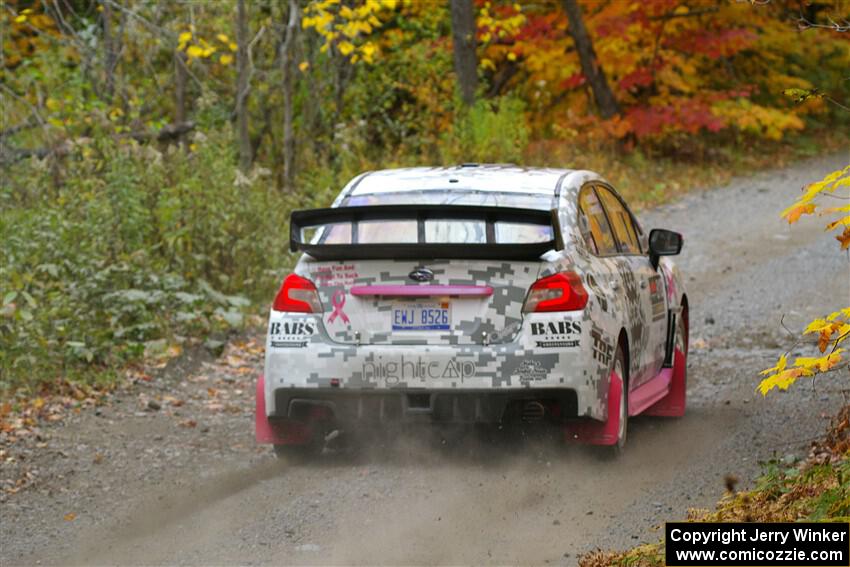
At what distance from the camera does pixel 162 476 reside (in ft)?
28.7

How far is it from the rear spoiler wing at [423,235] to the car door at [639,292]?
45.3 inches

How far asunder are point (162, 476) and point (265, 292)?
234 inches

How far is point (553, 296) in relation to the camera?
7992 millimetres

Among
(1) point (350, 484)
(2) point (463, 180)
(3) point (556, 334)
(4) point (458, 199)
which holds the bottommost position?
(1) point (350, 484)

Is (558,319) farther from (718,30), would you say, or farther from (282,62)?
(718,30)

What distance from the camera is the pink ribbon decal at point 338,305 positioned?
810cm

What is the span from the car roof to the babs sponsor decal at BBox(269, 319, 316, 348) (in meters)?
1.12

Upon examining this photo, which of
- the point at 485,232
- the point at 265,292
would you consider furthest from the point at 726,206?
the point at 485,232

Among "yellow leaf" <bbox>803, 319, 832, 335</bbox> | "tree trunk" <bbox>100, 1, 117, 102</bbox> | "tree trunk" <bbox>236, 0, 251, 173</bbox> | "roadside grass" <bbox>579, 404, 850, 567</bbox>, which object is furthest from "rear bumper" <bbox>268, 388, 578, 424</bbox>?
"tree trunk" <bbox>236, 0, 251, 173</bbox>

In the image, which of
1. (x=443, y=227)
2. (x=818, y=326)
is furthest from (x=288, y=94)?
(x=818, y=326)

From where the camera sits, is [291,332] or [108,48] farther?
[108,48]

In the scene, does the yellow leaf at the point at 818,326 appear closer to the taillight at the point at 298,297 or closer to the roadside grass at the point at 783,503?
the roadside grass at the point at 783,503

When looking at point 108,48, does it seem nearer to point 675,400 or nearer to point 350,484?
point 675,400

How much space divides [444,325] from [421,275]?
309 mm
